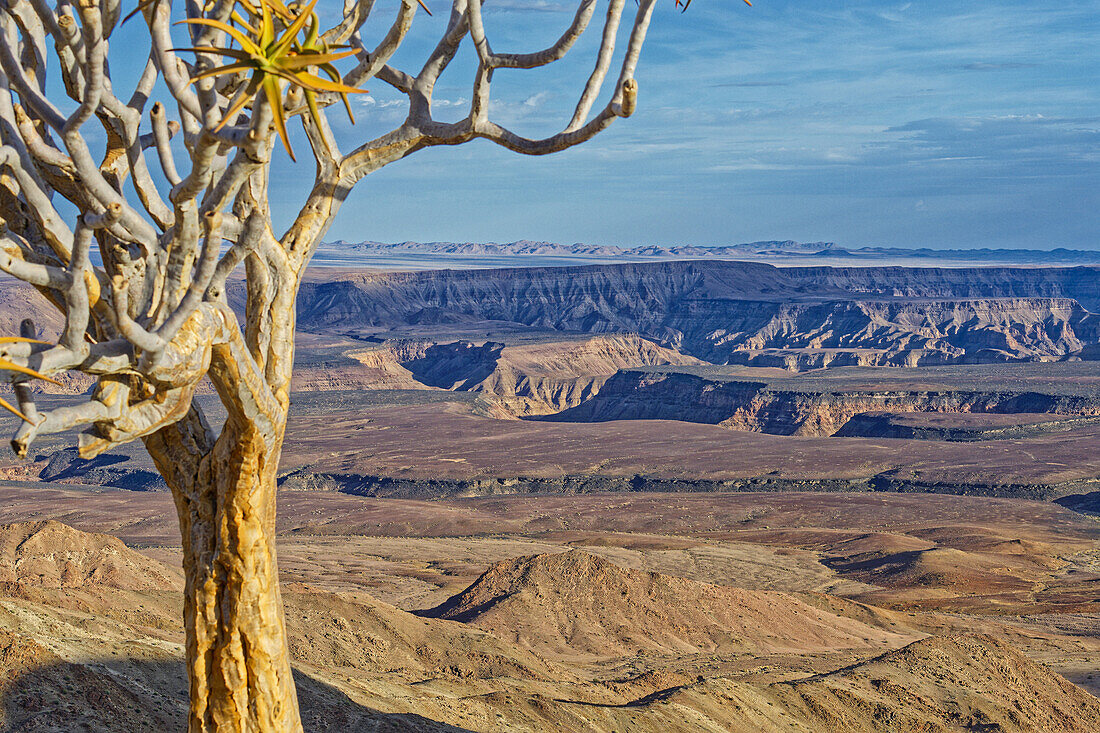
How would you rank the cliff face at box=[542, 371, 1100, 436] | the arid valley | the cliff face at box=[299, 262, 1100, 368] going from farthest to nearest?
the cliff face at box=[299, 262, 1100, 368]
the cliff face at box=[542, 371, 1100, 436]
the arid valley

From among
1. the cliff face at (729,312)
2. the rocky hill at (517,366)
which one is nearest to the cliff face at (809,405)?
the rocky hill at (517,366)

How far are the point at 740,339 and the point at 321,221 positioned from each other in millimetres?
160060

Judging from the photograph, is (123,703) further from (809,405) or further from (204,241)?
(809,405)

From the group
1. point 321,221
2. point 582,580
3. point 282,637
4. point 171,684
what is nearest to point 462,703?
point 171,684

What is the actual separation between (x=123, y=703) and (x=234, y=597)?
5672 mm

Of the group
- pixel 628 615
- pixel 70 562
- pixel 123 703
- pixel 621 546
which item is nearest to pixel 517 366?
pixel 621 546

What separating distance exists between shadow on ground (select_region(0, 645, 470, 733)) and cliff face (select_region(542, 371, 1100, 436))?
84810mm

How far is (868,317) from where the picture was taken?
539 ft

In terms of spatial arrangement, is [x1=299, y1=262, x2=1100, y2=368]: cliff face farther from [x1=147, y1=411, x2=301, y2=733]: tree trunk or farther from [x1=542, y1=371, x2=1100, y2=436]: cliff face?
[x1=147, y1=411, x2=301, y2=733]: tree trunk

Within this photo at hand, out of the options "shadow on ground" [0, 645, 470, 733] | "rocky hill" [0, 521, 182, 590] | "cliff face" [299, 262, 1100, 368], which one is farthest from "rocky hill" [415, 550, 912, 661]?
"cliff face" [299, 262, 1100, 368]

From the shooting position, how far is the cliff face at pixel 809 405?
94062 mm

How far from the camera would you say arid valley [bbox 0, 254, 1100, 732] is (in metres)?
17.1

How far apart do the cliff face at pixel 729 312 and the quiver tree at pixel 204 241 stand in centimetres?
13996

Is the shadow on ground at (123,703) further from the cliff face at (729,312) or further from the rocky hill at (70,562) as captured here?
the cliff face at (729,312)
